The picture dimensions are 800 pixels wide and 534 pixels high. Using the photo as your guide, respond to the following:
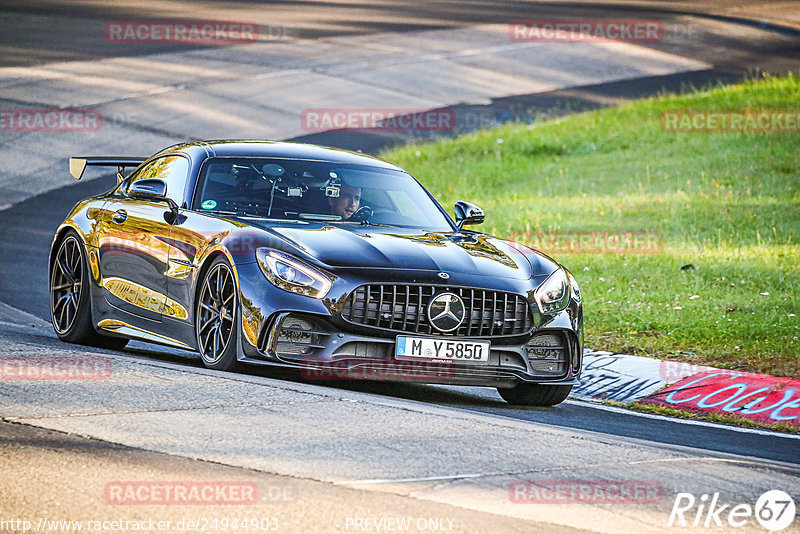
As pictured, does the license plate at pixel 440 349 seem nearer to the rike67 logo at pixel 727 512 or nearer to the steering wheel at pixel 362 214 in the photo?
the steering wheel at pixel 362 214

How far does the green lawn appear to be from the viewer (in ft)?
36.6

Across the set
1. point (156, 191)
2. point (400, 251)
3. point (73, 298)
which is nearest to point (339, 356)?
point (400, 251)

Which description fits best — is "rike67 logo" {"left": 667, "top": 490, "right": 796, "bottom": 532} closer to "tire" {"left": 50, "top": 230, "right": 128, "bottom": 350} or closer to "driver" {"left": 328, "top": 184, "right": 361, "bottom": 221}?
"driver" {"left": 328, "top": 184, "right": 361, "bottom": 221}

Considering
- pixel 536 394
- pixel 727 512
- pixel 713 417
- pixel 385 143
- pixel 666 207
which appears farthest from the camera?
pixel 385 143

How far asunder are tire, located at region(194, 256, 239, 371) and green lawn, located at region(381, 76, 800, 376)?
3.68 metres

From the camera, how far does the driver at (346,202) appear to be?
8977 millimetres

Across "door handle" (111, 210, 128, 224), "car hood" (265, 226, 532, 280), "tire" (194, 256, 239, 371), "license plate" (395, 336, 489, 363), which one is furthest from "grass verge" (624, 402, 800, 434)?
"door handle" (111, 210, 128, 224)

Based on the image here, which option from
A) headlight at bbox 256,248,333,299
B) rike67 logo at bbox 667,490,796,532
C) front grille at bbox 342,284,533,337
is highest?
headlight at bbox 256,248,333,299

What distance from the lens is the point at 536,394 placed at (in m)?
8.67

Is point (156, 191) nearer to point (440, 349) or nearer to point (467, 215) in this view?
point (467, 215)

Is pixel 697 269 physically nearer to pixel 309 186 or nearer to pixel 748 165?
pixel 309 186

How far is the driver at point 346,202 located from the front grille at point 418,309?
4.06ft

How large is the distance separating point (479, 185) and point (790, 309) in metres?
10.1

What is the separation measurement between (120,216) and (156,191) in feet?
2.01
